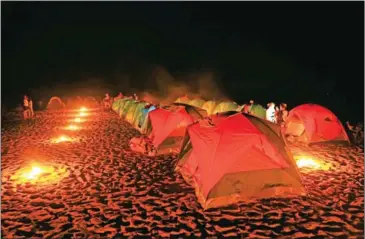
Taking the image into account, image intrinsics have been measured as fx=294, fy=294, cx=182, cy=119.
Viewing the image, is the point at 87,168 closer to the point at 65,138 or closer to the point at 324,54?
Answer: the point at 65,138

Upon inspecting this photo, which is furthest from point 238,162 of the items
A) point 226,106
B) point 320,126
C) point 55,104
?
point 55,104

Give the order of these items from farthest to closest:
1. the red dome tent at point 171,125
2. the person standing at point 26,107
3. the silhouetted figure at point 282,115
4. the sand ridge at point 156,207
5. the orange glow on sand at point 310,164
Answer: the person standing at point 26,107 < the silhouetted figure at point 282,115 < the red dome tent at point 171,125 < the orange glow on sand at point 310,164 < the sand ridge at point 156,207

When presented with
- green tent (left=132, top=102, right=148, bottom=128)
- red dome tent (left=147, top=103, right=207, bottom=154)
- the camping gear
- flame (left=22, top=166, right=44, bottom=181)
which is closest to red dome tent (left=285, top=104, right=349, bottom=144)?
red dome tent (left=147, top=103, right=207, bottom=154)

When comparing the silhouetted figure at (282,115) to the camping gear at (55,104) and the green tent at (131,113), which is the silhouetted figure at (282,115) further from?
the camping gear at (55,104)

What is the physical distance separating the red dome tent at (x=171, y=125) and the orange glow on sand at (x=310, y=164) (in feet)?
17.0

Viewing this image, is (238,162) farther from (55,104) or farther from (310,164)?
(55,104)

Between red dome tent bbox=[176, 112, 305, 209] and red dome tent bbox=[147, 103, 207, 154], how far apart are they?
4.34 m

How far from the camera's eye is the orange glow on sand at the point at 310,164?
1127cm

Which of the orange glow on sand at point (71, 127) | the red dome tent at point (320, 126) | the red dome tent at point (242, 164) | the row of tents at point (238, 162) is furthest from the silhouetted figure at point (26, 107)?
the red dome tent at point (320, 126)

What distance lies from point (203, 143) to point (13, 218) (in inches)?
225

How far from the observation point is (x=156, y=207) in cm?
818

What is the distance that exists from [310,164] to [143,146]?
7.15m

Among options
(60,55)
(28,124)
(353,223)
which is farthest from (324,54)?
(60,55)

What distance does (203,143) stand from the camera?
9.48m
